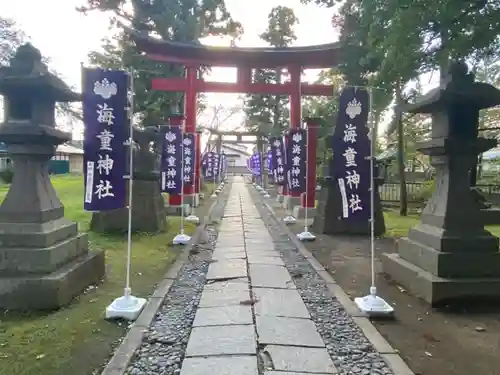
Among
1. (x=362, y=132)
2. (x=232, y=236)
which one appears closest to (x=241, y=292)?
(x=362, y=132)

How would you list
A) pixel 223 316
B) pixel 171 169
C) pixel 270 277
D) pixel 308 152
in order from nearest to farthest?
pixel 223 316 → pixel 270 277 → pixel 171 169 → pixel 308 152

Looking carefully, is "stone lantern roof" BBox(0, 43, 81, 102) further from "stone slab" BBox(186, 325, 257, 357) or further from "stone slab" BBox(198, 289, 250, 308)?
"stone slab" BBox(186, 325, 257, 357)

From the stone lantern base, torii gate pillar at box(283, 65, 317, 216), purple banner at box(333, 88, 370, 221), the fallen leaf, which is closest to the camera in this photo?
the fallen leaf

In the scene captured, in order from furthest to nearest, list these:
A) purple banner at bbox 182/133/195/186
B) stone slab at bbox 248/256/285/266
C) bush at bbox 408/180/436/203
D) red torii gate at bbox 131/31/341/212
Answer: bush at bbox 408/180/436/203
red torii gate at bbox 131/31/341/212
purple banner at bbox 182/133/195/186
stone slab at bbox 248/256/285/266

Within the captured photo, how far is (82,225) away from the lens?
10070 mm

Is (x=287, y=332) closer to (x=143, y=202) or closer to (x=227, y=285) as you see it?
(x=227, y=285)

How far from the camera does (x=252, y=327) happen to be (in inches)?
157

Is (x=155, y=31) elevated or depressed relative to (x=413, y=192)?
elevated

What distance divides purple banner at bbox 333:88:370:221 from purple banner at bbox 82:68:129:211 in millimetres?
2972

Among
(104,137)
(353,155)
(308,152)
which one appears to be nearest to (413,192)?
(308,152)

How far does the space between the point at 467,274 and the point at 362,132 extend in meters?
2.60

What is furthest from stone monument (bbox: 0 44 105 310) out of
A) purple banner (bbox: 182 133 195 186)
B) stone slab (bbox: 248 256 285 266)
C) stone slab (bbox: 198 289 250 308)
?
purple banner (bbox: 182 133 195 186)

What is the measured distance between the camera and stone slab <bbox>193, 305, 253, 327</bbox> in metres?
4.12

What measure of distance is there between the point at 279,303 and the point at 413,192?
1513cm
